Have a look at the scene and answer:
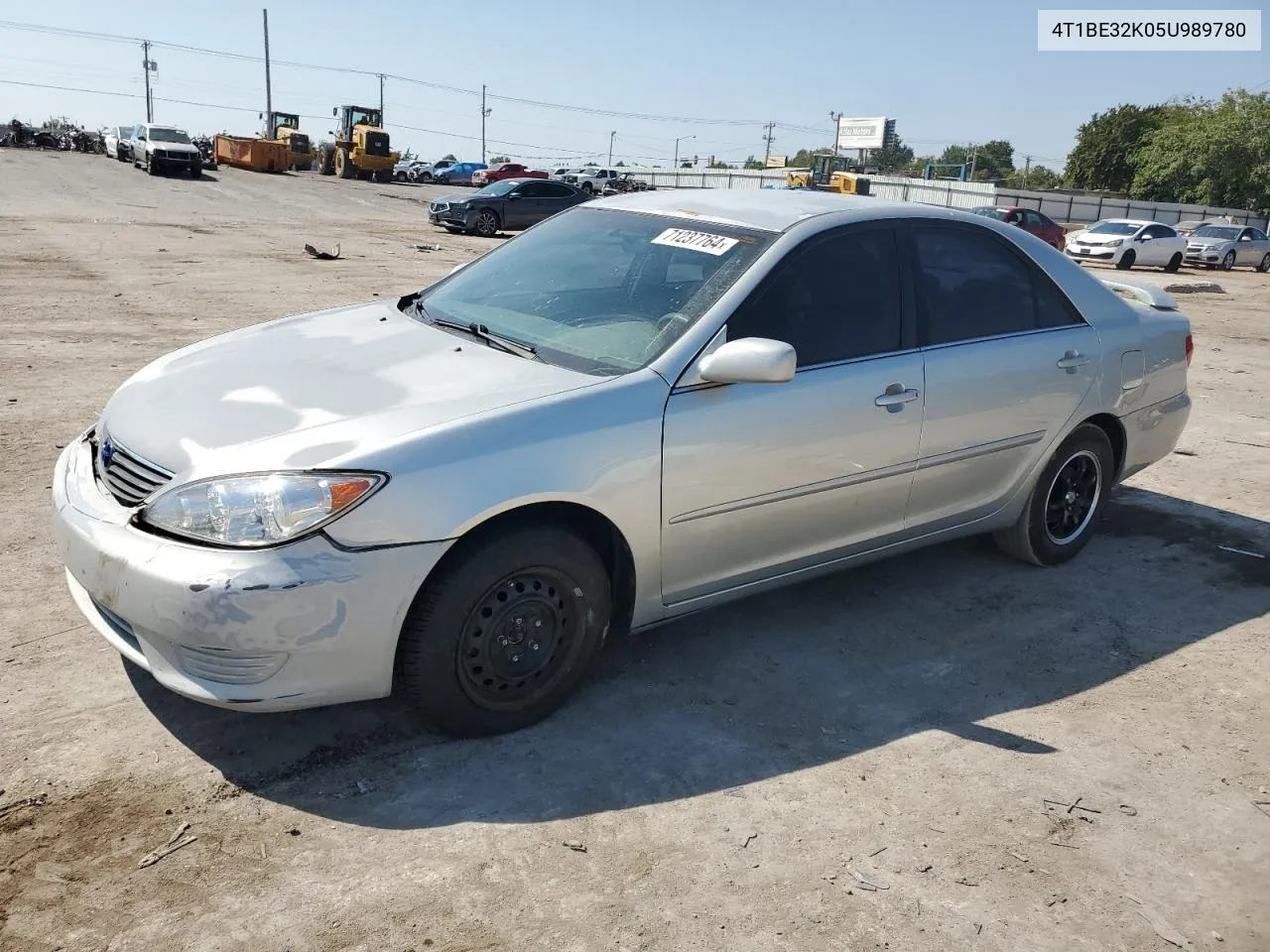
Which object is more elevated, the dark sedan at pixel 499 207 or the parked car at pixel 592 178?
the parked car at pixel 592 178

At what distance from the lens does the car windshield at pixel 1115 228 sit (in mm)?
26844

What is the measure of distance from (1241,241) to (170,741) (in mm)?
33800

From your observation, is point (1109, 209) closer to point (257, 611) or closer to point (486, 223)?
point (486, 223)

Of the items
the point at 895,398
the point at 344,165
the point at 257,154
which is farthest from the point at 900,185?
the point at 895,398

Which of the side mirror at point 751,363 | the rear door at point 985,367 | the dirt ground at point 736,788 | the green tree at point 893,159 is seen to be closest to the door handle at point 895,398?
the rear door at point 985,367

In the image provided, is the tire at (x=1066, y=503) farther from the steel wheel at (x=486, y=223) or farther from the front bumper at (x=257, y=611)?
the steel wheel at (x=486, y=223)

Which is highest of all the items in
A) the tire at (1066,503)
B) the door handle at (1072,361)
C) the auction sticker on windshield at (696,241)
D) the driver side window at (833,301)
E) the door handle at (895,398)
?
the auction sticker on windshield at (696,241)

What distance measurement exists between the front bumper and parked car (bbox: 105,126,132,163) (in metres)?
46.8

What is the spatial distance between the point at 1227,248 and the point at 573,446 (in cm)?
3241

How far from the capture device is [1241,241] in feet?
98.4

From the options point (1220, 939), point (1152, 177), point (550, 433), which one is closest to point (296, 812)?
point (550, 433)

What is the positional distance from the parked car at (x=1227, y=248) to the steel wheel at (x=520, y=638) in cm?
3154

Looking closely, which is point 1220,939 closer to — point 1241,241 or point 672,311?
point 672,311

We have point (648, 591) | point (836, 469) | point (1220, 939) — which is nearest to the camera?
point (1220, 939)
